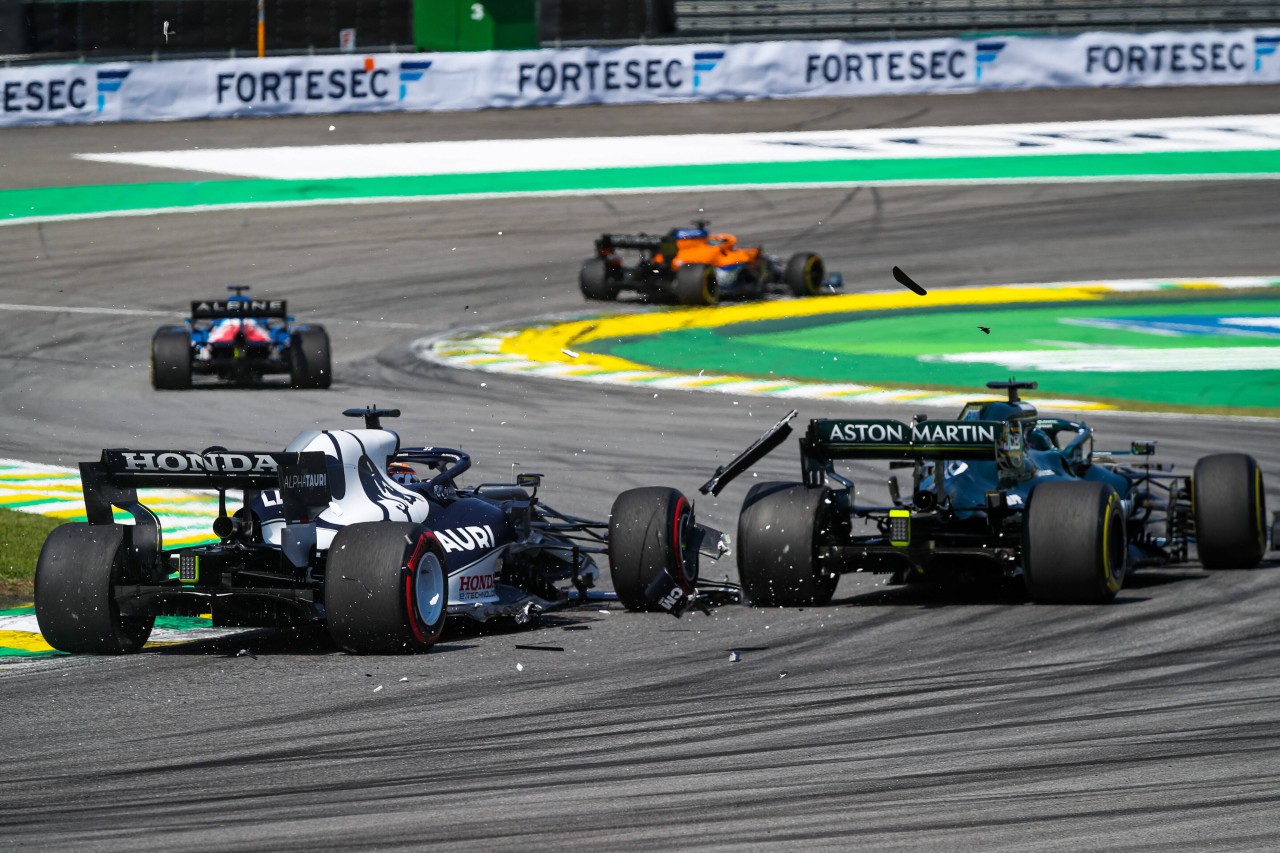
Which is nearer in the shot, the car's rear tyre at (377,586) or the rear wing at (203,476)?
the car's rear tyre at (377,586)

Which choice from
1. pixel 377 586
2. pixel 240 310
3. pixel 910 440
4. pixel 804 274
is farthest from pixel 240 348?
pixel 377 586

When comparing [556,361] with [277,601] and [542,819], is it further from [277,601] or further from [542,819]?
[542,819]

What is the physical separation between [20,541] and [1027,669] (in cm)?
783

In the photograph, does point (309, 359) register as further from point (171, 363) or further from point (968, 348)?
point (968, 348)

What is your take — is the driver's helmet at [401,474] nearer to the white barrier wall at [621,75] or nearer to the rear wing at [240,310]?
the rear wing at [240,310]

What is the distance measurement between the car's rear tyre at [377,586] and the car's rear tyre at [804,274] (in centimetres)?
1972

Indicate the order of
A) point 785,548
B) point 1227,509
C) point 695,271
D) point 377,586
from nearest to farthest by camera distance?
point 377,586, point 785,548, point 1227,509, point 695,271

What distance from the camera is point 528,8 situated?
47.7 m

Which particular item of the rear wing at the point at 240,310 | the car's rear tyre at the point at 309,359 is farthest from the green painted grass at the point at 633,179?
the car's rear tyre at the point at 309,359

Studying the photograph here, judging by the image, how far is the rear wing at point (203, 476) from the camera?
10922 millimetres

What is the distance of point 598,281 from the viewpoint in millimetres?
29969

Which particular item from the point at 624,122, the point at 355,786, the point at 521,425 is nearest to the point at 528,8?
the point at 624,122

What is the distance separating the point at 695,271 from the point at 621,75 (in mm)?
12339

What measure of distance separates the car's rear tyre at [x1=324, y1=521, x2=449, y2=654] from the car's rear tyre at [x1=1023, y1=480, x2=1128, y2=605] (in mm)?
3796
